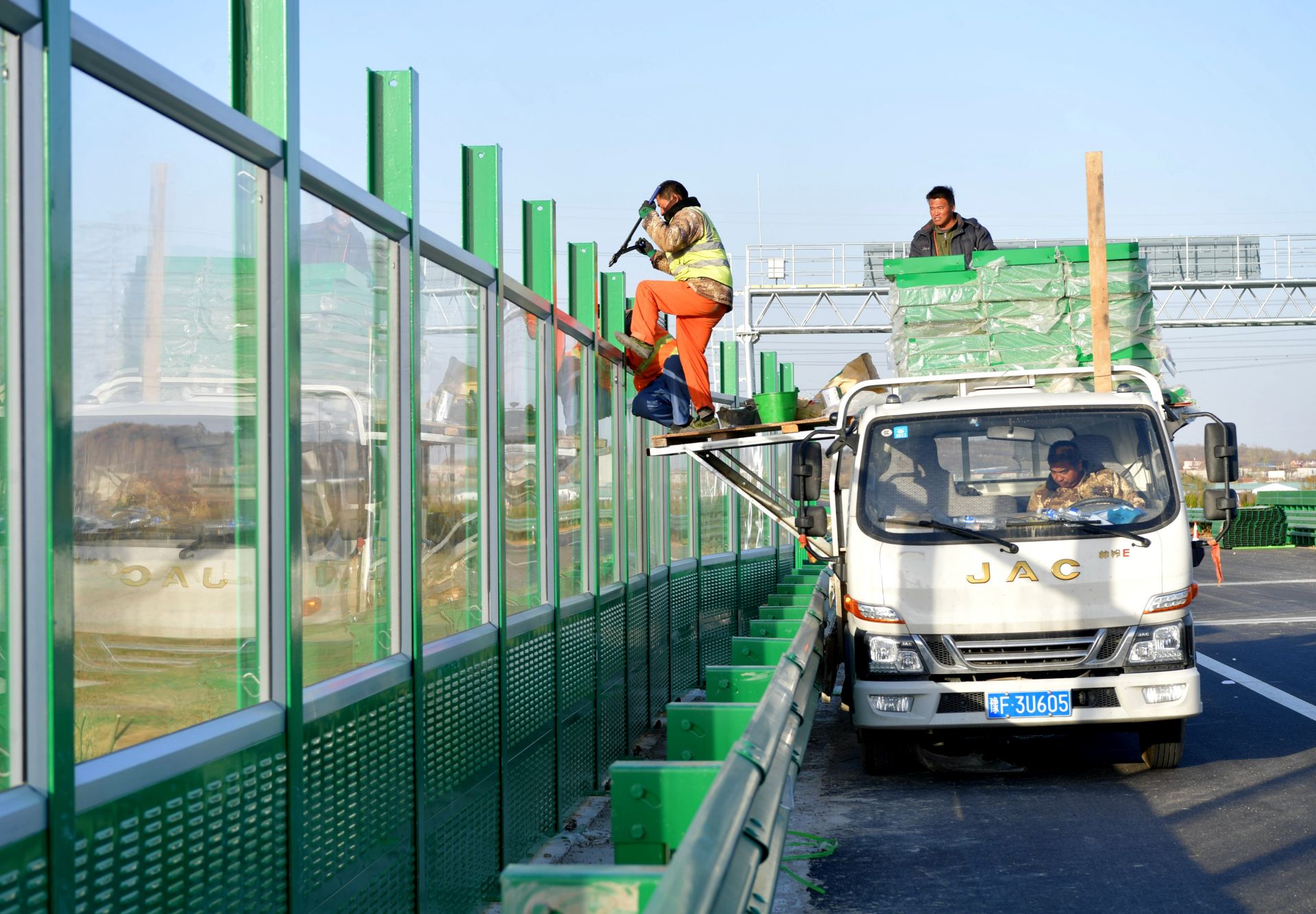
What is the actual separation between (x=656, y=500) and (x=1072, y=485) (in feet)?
14.8

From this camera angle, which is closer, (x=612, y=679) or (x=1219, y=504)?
(x=1219, y=504)

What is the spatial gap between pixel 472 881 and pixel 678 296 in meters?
5.44

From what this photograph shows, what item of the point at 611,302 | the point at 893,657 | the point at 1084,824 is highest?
the point at 611,302

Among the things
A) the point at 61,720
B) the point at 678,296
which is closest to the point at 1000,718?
the point at 678,296

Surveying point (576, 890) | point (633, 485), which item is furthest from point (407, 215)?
point (633, 485)

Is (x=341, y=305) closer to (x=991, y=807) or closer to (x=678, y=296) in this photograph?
(x=991, y=807)

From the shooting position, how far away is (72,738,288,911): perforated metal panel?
3.12 metres

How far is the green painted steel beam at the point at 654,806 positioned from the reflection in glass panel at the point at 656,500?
792 centimetres

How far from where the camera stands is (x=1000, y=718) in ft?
29.1

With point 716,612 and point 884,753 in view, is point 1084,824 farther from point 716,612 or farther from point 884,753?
point 716,612

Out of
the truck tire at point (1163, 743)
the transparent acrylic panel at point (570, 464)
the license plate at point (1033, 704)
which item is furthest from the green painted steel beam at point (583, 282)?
the truck tire at point (1163, 743)

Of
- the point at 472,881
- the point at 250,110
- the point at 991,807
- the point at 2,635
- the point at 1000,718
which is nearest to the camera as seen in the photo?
the point at 2,635

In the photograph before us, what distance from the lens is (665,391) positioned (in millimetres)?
10906

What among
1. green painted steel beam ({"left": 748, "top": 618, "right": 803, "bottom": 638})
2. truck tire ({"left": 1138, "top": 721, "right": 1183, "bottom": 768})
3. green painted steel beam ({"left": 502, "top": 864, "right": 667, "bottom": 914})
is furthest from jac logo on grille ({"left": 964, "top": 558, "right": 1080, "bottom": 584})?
green painted steel beam ({"left": 502, "top": 864, "right": 667, "bottom": 914})
